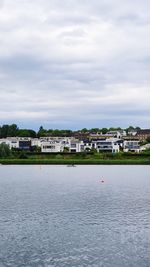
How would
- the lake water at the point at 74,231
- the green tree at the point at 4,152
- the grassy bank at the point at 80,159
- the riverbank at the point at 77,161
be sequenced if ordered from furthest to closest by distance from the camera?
the green tree at the point at 4,152
the grassy bank at the point at 80,159
the riverbank at the point at 77,161
the lake water at the point at 74,231

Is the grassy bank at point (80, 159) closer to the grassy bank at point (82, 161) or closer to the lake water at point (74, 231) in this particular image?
the grassy bank at point (82, 161)

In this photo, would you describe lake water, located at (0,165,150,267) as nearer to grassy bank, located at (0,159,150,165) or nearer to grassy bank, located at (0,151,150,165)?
grassy bank, located at (0,159,150,165)

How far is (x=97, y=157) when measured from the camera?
539 feet

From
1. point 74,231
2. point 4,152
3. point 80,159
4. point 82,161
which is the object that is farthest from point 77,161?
point 74,231

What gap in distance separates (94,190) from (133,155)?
10073cm

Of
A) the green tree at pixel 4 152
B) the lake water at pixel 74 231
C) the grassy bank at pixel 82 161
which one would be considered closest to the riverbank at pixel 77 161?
the grassy bank at pixel 82 161

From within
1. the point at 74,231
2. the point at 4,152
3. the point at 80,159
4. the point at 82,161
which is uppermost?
the point at 4,152

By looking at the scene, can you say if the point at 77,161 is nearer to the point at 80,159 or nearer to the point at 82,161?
the point at 82,161

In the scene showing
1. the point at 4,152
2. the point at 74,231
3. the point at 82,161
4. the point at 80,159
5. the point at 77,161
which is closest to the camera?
the point at 74,231

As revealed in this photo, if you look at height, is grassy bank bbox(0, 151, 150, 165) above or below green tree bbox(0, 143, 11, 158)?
below

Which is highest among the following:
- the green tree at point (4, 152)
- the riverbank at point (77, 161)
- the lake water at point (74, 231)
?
the green tree at point (4, 152)

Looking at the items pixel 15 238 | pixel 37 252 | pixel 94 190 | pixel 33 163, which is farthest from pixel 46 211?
pixel 33 163

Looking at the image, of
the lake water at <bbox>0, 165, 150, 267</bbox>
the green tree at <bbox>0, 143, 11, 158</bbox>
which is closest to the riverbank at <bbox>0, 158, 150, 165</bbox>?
the green tree at <bbox>0, 143, 11, 158</bbox>

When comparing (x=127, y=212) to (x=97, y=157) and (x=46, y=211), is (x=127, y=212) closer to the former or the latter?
(x=46, y=211)
